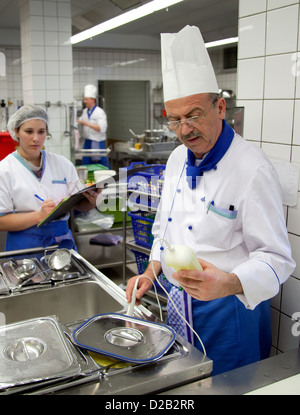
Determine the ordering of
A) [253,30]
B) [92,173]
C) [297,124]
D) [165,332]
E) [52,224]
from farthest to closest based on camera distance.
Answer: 1. [92,173]
2. [52,224]
3. [253,30]
4. [297,124]
5. [165,332]

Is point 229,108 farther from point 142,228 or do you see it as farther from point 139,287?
point 142,228

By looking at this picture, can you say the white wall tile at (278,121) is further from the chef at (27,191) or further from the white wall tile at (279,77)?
the chef at (27,191)

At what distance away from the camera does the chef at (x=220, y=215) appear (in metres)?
1.41

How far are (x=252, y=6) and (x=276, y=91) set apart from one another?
0.41 meters

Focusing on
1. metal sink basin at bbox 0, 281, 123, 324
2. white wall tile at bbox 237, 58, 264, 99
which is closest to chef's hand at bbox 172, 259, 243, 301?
metal sink basin at bbox 0, 281, 123, 324

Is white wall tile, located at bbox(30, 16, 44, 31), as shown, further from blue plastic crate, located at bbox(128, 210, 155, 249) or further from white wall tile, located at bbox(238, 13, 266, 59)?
white wall tile, located at bbox(238, 13, 266, 59)

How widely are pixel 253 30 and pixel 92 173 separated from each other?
323 centimetres

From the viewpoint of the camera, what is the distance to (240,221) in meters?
1.52

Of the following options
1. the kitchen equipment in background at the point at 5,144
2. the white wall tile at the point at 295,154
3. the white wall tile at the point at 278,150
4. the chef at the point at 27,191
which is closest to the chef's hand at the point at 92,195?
the chef at the point at 27,191

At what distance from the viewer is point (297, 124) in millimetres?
1673

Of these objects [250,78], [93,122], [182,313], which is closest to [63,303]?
[182,313]

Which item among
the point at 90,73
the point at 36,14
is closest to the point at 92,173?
the point at 36,14

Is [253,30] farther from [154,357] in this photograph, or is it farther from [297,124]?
[154,357]

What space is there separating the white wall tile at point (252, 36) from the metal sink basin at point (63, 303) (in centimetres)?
123
